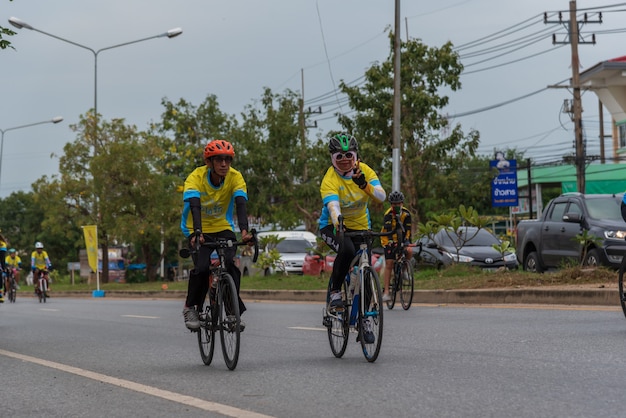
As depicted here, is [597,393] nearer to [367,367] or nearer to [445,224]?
[367,367]

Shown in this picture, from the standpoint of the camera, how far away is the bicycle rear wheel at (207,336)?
29.8ft

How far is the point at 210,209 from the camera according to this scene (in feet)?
30.1

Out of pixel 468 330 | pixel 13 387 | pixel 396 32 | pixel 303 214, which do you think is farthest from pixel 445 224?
pixel 303 214

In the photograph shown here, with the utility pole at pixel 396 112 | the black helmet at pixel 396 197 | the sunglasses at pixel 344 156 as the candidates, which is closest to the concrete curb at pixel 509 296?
the black helmet at pixel 396 197

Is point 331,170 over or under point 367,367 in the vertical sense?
over

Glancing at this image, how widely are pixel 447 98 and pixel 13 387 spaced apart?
27.0 meters

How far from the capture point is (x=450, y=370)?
8039 millimetres

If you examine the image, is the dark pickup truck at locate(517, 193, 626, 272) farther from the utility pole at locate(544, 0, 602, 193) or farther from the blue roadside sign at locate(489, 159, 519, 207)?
the utility pole at locate(544, 0, 602, 193)

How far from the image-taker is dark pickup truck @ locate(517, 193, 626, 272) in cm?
1878

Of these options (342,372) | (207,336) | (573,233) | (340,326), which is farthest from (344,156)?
(573,233)

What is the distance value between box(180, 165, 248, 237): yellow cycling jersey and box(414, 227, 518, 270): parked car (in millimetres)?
13157

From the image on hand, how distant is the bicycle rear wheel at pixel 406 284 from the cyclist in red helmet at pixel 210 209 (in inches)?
287

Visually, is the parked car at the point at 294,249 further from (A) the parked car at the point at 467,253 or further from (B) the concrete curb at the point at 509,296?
(B) the concrete curb at the point at 509,296

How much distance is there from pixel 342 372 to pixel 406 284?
27.3 ft
